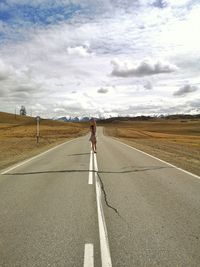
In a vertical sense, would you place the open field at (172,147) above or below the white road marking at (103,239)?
below

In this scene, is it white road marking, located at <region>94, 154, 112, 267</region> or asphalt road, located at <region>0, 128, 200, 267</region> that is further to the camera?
asphalt road, located at <region>0, 128, 200, 267</region>

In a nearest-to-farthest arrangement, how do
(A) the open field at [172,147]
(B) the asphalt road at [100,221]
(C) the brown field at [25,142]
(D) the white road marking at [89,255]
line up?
1. (D) the white road marking at [89,255]
2. (B) the asphalt road at [100,221]
3. (A) the open field at [172,147]
4. (C) the brown field at [25,142]

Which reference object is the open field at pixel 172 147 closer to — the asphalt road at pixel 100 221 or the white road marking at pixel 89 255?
the asphalt road at pixel 100 221

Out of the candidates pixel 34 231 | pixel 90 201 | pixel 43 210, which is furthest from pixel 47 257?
pixel 90 201

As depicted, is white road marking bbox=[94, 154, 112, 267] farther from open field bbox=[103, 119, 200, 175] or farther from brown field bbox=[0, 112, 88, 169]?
brown field bbox=[0, 112, 88, 169]

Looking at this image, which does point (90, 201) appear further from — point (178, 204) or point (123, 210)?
point (178, 204)

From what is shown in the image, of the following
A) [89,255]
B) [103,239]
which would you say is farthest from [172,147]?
[89,255]

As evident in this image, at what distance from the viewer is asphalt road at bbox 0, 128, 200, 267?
510cm

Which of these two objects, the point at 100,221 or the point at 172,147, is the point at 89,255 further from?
the point at 172,147

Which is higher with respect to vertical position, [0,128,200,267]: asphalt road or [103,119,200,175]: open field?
[0,128,200,267]: asphalt road

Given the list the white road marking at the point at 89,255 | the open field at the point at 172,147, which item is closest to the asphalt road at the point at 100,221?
the white road marking at the point at 89,255

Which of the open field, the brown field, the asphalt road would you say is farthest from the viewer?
the brown field

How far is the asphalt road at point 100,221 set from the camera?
5102 mm

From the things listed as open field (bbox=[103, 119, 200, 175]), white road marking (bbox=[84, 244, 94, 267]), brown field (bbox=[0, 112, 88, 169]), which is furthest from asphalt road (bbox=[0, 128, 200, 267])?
brown field (bbox=[0, 112, 88, 169])
